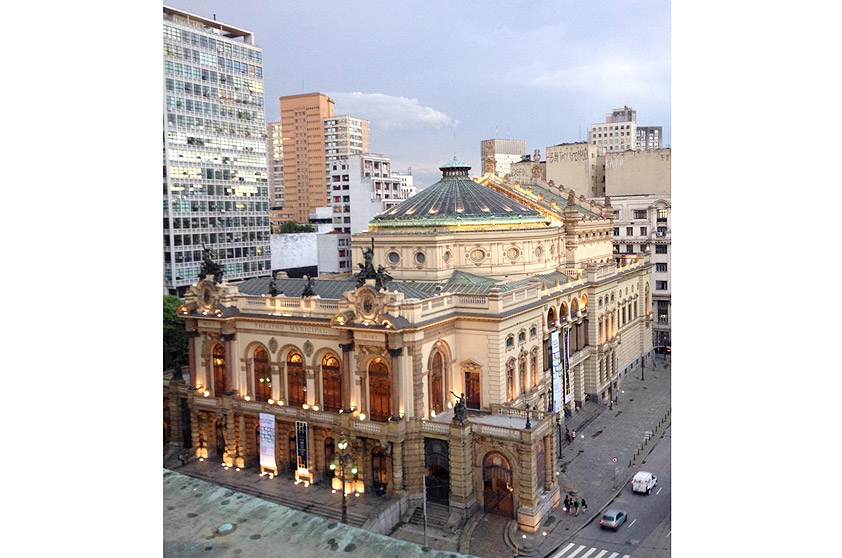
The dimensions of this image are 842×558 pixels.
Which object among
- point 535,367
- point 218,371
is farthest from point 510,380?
point 218,371

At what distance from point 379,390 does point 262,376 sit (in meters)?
6.81

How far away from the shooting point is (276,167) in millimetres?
117375

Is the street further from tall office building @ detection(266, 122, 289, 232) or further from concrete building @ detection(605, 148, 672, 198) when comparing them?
tall office building @ detection(266, 122, 289, 232)

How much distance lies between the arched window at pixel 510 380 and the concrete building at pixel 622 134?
50.9 metres

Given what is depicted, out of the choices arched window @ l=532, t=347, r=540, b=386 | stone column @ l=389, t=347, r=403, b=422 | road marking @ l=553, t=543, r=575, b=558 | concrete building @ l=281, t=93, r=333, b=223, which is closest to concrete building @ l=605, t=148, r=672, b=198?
arched window @ l=532, t=347, r=540, b=386

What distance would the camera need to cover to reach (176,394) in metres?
35.3

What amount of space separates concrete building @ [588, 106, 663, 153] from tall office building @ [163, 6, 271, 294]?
135ft

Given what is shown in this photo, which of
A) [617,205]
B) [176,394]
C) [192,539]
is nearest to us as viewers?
[192,539]

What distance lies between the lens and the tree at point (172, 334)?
4422 centimetres

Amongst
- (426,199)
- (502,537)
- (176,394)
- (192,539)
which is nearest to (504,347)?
(502,537)

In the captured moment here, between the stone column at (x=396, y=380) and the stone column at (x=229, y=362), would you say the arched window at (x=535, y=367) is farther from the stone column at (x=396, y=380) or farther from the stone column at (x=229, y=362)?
the stone column at (x=229, y=362)
